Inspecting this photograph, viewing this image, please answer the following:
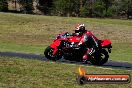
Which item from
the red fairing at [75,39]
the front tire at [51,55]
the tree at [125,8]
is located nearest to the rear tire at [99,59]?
the red fairing at [75,39]

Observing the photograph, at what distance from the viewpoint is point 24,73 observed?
12891mm

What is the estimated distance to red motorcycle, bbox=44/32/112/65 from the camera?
19.5 m

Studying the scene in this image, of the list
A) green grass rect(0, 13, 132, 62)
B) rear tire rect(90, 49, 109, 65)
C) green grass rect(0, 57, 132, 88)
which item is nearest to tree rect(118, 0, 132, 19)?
green grass rect(0, 13, 132, 62)

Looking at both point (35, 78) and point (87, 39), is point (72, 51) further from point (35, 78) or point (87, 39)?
point (35, 78)

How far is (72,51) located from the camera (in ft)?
65.4

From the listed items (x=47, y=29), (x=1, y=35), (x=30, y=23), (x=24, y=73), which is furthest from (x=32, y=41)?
(x=24, y=73)

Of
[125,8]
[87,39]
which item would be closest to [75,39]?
[87,39]

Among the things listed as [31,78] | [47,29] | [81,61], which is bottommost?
[47,29]

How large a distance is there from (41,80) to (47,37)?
111ft

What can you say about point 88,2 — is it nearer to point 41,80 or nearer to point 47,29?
point 47,29

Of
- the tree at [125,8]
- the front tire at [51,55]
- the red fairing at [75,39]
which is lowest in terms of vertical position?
the tree at [125,8]

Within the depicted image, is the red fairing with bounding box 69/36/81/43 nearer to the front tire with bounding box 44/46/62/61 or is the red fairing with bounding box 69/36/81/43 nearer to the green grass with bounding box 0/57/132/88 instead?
the front tire with bounding box 44/46/62/61

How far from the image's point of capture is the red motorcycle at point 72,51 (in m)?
19.5

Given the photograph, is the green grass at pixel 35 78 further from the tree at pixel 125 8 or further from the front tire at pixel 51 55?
the tree at pixel 125 8
